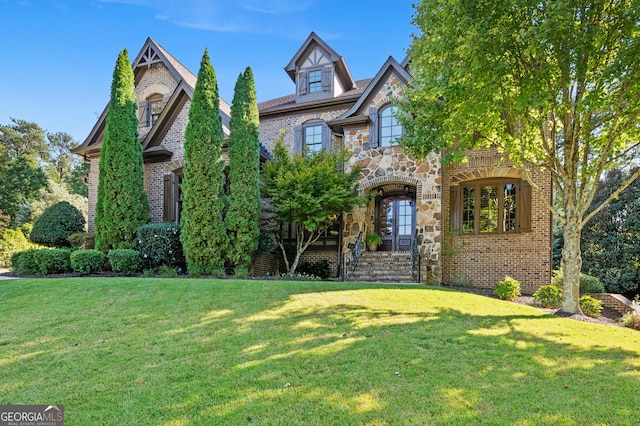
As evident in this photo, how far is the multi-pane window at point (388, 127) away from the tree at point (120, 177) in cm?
895

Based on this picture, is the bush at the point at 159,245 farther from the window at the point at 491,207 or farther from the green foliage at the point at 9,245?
the green foliage at the point at 9,245

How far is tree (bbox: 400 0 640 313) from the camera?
638 cm

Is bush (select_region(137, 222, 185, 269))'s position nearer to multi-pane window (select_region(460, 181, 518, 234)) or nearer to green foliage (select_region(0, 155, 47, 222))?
multi-pane window (select_region(460, 181, 518, 234))

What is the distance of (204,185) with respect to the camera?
1165cm

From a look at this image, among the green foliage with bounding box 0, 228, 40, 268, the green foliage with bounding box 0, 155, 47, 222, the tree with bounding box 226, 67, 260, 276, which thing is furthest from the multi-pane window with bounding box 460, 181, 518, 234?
the green foliage with bounding box 0, 155, 47, 222

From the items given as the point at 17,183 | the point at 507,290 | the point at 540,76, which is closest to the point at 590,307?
the point at 507,290

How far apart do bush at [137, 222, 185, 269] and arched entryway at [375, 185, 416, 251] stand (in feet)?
23.8

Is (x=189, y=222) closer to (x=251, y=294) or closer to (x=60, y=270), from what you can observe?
(x=60, y=270)

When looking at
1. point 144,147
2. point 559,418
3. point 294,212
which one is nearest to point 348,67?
point 294,212

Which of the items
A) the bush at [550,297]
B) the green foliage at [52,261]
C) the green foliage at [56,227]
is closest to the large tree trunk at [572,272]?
the bush at [550,297]

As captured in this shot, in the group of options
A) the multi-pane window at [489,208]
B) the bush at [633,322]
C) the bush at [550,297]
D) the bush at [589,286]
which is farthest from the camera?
the multi-pane window at [489,208]

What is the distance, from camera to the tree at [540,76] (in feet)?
20.9

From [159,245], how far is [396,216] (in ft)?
27.6

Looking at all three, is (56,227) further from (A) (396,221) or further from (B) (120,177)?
(A) (396,221)
